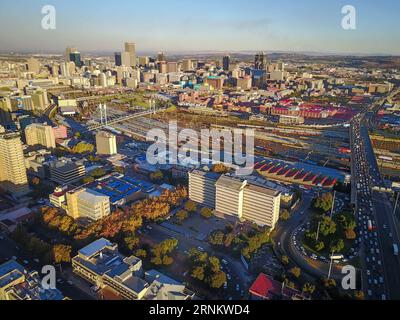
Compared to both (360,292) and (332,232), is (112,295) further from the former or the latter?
(332,232)

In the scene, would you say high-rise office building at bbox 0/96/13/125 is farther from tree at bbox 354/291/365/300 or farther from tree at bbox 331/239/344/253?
tree at bbox 354/291/365/300

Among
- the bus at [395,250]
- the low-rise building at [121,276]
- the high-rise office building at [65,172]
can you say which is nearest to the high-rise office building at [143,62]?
the high-rise office building at [65,172]

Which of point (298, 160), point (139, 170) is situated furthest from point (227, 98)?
point (139, 170)

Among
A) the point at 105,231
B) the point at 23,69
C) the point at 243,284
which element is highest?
the point at 23,69

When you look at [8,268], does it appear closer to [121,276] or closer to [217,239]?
[121,276]

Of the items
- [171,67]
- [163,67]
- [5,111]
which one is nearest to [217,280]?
[5,111]

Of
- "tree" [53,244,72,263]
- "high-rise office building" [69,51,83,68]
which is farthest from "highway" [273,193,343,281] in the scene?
"high-rise office building" [69,51,83,68]
